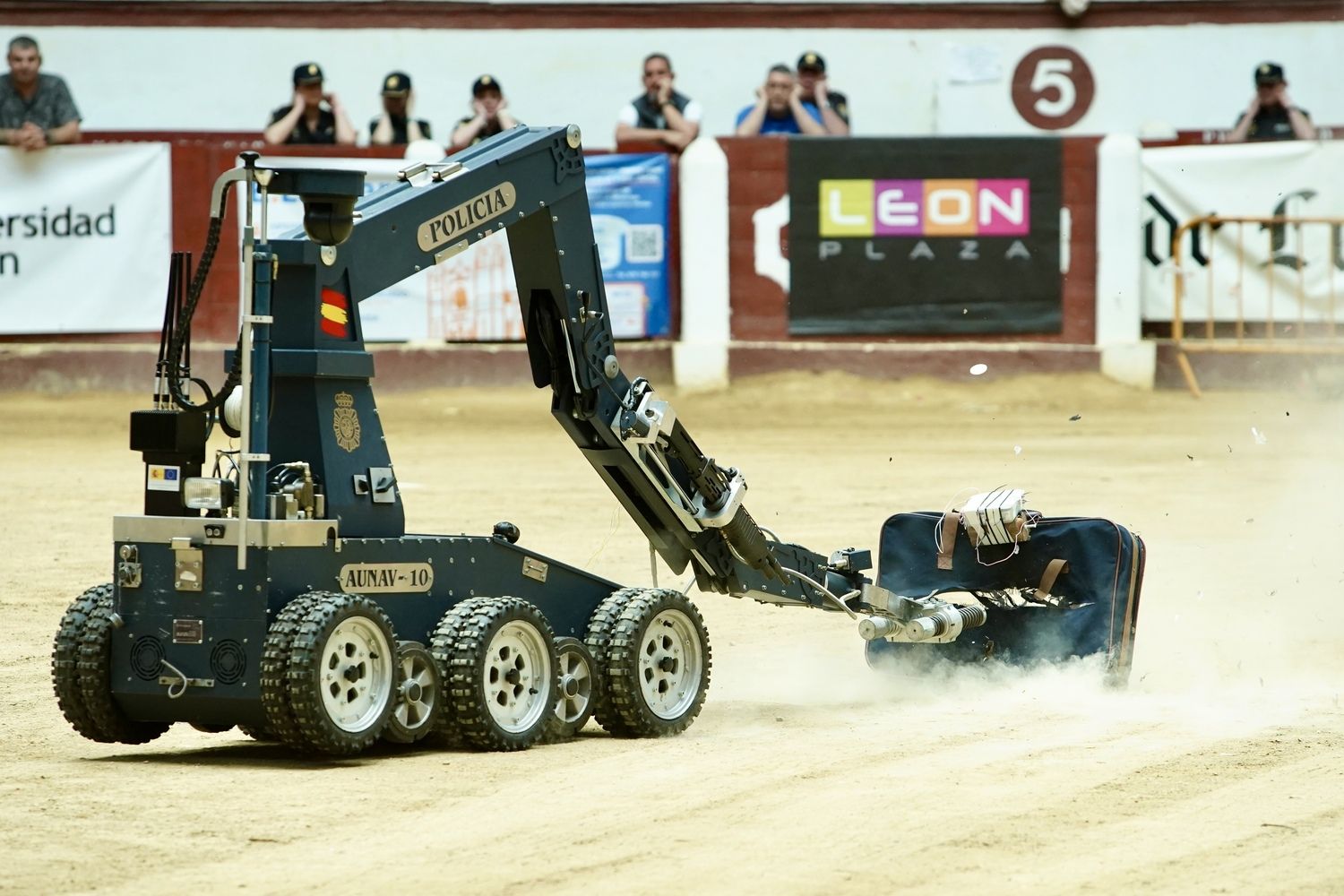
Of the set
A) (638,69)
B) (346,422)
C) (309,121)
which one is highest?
(638,69)

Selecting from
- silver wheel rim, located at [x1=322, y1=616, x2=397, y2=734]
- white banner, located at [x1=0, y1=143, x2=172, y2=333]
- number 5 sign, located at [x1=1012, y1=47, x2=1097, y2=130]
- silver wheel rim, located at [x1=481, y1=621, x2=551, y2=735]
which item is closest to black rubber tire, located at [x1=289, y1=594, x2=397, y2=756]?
silver wheel rim, located at [x1=322, y1=616, x2=397, y2=734]

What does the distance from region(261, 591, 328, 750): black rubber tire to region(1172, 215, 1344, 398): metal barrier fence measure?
Answer: 14911mm

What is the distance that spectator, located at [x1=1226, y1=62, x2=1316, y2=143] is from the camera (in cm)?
2180

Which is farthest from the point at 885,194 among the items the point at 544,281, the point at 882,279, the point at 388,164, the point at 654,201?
the point at 544,281

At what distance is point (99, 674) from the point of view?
7152 mm

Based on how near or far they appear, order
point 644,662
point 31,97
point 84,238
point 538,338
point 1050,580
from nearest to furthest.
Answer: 1. point 644,662
2. point 538,338
3. point 1050,580
4. point 84,238
5. point 31,97

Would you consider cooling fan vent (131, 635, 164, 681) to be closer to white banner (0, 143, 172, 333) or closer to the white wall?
white banner (0, 143, 172, 333)

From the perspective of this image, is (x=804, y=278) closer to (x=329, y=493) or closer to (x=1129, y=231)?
(x=1129, y=231)

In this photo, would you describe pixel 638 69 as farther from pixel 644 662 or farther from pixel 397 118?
pixel 644 662

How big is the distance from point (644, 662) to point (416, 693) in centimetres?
104

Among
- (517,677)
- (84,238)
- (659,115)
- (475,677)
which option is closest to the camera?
(475,677)

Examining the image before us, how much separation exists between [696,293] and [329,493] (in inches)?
538

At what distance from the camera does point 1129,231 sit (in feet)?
68.3

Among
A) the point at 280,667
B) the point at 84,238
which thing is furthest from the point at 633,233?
the point at 280,667
